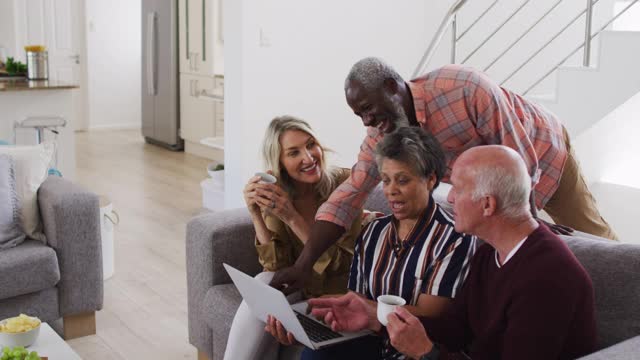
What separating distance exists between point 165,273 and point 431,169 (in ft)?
8.30

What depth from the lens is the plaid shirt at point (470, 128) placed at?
2.29 metres

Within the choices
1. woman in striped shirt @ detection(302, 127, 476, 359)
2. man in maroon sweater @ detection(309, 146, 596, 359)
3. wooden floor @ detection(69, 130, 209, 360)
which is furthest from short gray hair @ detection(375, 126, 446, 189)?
wooden floor @ detection(69, 130, 209, 360)

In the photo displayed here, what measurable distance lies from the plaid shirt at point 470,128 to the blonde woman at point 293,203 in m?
0.22

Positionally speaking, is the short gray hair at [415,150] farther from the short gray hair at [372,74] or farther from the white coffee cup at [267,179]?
the white coffee cup at [267,179]

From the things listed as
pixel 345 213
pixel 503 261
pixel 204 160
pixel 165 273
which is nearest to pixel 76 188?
pixel 165 273

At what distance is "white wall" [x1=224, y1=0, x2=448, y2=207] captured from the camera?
5371 mm

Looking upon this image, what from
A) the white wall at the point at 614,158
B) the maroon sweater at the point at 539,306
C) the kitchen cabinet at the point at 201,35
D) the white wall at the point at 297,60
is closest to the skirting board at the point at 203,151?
the kitchen cabinet at the point at 201,35

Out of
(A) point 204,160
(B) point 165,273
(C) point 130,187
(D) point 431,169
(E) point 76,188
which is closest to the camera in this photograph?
(D) point 431,169

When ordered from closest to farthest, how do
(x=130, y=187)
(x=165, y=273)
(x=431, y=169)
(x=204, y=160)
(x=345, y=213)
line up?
(x=431, y=169), (x=345, y=213), (x=165, y=273), (x=130, y=187), (x=204, y=160)

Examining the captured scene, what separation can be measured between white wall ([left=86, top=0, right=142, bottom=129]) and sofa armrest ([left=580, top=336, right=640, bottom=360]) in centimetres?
922

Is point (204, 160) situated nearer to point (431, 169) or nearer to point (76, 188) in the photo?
point (76, 188)

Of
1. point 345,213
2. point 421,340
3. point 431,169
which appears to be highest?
point 431,169

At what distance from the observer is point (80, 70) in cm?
1008

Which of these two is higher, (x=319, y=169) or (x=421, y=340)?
(x=319, y=169)
